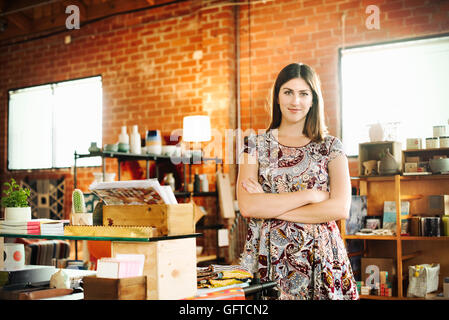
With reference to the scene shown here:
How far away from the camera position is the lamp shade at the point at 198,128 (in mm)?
5520

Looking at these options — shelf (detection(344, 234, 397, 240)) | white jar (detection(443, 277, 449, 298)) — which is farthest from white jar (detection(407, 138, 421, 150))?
white jar (detection(443, 277, 449, 298))

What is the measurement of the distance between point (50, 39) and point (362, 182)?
4990 mm

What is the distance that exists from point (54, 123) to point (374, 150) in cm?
474

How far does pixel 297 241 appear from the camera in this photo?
2.07 meters

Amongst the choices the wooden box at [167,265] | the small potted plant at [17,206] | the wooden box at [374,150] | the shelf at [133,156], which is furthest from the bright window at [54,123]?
the wooden box at [167,265]

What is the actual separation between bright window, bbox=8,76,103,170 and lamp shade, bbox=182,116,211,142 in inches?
78.2

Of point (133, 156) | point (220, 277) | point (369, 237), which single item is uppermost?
point (133, 156)

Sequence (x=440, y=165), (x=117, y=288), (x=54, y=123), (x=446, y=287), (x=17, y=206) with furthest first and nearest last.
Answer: (x=54, y=123) < (x=440, y=165) < (x=446, y=287) < (x=17, y=206) < (x=117, y=288)

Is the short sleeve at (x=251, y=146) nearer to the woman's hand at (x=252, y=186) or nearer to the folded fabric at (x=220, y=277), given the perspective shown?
the woman's hand at (x=252, y=186)

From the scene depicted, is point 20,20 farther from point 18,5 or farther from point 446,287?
point 446,287

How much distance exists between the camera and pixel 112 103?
7.02 m

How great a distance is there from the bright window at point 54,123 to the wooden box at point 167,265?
559cm

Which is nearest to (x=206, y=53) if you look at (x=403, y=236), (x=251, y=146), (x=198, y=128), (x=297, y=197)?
(x=198, y=128)
